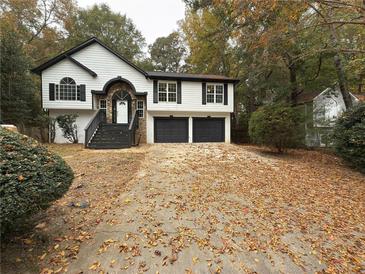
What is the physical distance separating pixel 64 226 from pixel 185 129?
13.4 m

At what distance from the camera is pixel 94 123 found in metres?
13.7

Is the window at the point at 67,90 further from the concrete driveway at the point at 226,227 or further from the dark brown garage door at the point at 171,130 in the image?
the concrete driveway at the point at 226,227

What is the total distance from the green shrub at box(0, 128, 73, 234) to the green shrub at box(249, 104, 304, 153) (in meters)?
10.0

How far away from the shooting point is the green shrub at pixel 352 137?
356 inches

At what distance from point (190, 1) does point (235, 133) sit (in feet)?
37.6

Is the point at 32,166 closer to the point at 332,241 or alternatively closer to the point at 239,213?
the point at 239,213

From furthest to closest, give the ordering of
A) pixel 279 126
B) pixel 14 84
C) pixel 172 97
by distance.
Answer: pixel 172 97 → pixel 14 84 → pixel 279 126

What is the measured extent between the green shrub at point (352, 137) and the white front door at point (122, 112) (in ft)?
40.9

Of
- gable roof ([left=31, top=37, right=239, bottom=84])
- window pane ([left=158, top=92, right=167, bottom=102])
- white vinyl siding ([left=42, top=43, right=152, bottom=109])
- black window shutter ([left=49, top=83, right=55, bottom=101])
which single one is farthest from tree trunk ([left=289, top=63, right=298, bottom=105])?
black window shutter ([left=49, top=83, right=55, bottom=101])

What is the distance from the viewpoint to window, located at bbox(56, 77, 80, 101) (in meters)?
15.0

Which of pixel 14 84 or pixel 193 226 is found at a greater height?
pixel 14 84

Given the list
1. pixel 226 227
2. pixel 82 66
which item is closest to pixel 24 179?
pixel 226 227

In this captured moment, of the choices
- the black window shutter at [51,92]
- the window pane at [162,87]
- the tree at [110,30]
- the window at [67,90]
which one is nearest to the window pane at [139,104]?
the window pane at [162,87]

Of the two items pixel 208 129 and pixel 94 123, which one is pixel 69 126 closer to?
pixel 94 123
